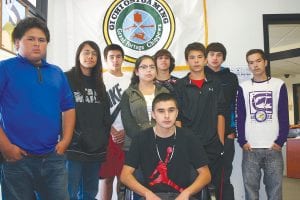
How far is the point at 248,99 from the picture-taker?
3133 mm

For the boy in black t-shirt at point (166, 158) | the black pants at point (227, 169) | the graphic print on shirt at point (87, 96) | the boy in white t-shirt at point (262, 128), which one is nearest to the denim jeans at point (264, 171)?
the boy in white t-shirt at point (262, 128)

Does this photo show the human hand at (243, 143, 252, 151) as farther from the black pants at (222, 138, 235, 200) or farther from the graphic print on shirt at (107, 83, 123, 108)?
the graphic print on shirt at (107, 83, 123, 108)

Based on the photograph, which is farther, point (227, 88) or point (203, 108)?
point (227, 88)

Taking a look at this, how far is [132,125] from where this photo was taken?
2.70m

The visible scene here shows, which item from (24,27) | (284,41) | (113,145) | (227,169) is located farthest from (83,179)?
(284,41)

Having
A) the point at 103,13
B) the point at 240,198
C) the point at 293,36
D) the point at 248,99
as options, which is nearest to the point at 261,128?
the point at 248,99

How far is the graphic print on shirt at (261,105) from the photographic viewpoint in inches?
120

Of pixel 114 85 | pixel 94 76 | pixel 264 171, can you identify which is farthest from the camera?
pixel 114 85

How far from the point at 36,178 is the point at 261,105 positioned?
6.68 ft

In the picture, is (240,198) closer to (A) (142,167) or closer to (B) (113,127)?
(B) (113,127)

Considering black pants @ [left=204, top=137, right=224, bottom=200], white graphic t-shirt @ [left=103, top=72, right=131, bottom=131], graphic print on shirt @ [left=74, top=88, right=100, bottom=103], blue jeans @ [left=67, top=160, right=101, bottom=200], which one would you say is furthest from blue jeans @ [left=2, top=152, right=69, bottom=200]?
white graphic t-shirt @ [left=103, top=72, right=131, bottom=131]

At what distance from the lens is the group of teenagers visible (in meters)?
2.02

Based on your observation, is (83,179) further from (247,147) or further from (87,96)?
(247,147)

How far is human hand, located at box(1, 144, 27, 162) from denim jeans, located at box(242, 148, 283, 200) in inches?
78.4
